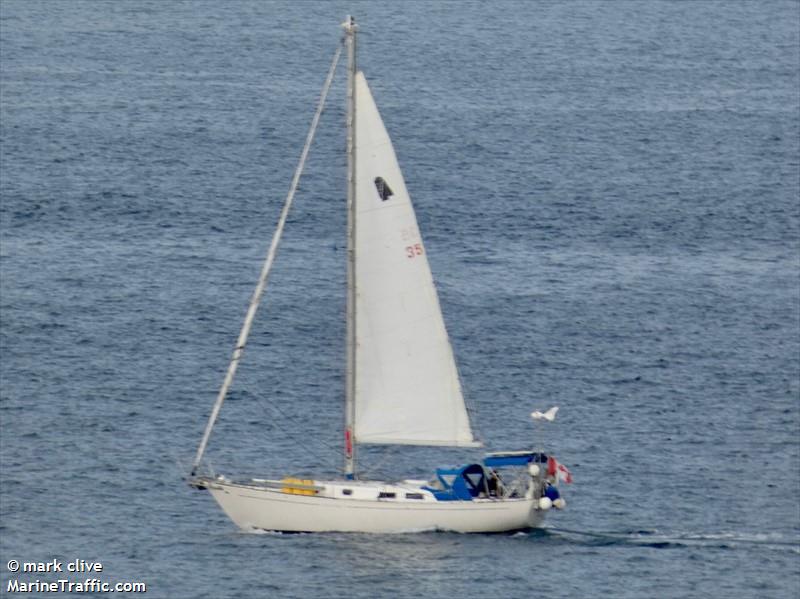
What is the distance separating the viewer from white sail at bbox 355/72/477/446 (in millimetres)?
80688

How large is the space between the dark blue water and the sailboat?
1208 millimetres

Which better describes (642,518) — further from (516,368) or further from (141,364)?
(141,364)

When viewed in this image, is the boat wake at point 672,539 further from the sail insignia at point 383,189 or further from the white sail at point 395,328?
the sail insignia at point 383,189

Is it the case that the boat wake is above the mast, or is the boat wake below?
below

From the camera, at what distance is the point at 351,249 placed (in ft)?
267

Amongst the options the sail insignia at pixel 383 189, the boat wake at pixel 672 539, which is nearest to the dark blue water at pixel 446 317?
the boat wake at pixel 672 539

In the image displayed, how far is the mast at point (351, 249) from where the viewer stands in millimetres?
79125

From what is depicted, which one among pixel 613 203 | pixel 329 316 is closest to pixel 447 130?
pixel 613 203

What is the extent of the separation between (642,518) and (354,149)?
71.6ft

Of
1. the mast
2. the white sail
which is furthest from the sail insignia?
the mast

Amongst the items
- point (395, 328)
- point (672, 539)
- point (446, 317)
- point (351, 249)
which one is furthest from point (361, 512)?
point (446, 317)

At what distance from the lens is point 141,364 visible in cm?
11025

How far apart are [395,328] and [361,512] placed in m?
7.60

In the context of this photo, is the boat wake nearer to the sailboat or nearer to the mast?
the sailboat
